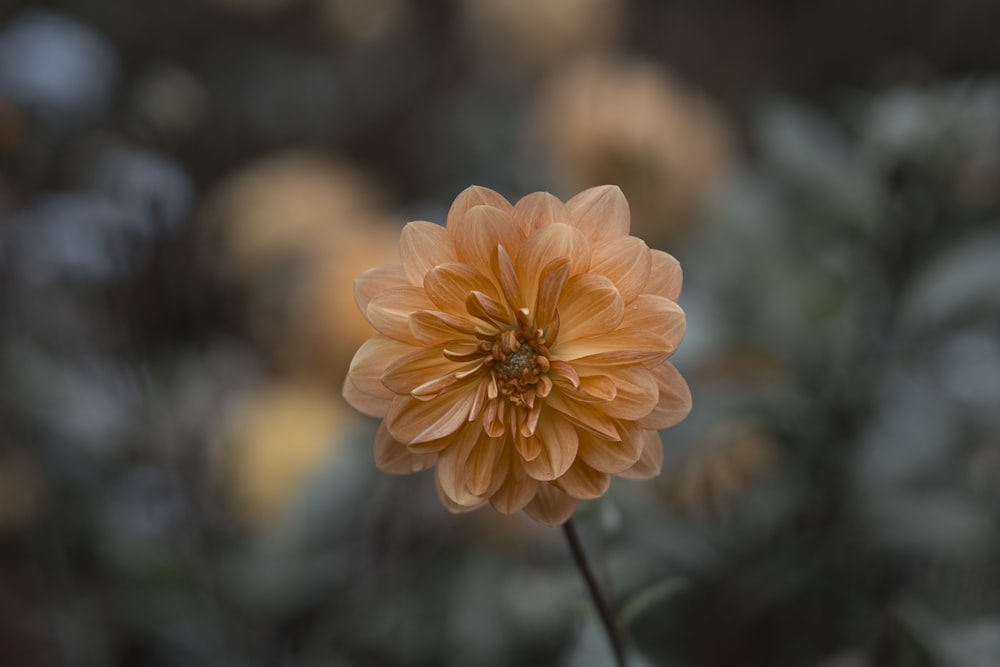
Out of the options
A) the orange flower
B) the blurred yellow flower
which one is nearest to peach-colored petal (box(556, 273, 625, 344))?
the orange flower

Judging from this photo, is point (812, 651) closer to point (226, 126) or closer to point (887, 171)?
point (887, 171)

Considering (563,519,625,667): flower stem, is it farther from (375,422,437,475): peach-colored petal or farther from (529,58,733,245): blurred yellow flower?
(529,58,733,245): blurred yellow flower

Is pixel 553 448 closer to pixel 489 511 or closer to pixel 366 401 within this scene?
pixel 366 401

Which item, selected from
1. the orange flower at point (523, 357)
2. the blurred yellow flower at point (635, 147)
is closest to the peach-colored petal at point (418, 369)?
the orange flower at point (523, 357)

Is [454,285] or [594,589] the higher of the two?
[454,285]

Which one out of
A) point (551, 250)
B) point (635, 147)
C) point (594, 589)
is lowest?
point (594, 589)

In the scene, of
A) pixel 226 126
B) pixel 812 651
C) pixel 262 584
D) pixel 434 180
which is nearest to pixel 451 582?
pixel 262 584

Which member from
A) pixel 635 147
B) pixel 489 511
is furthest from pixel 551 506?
pixel 635 147
